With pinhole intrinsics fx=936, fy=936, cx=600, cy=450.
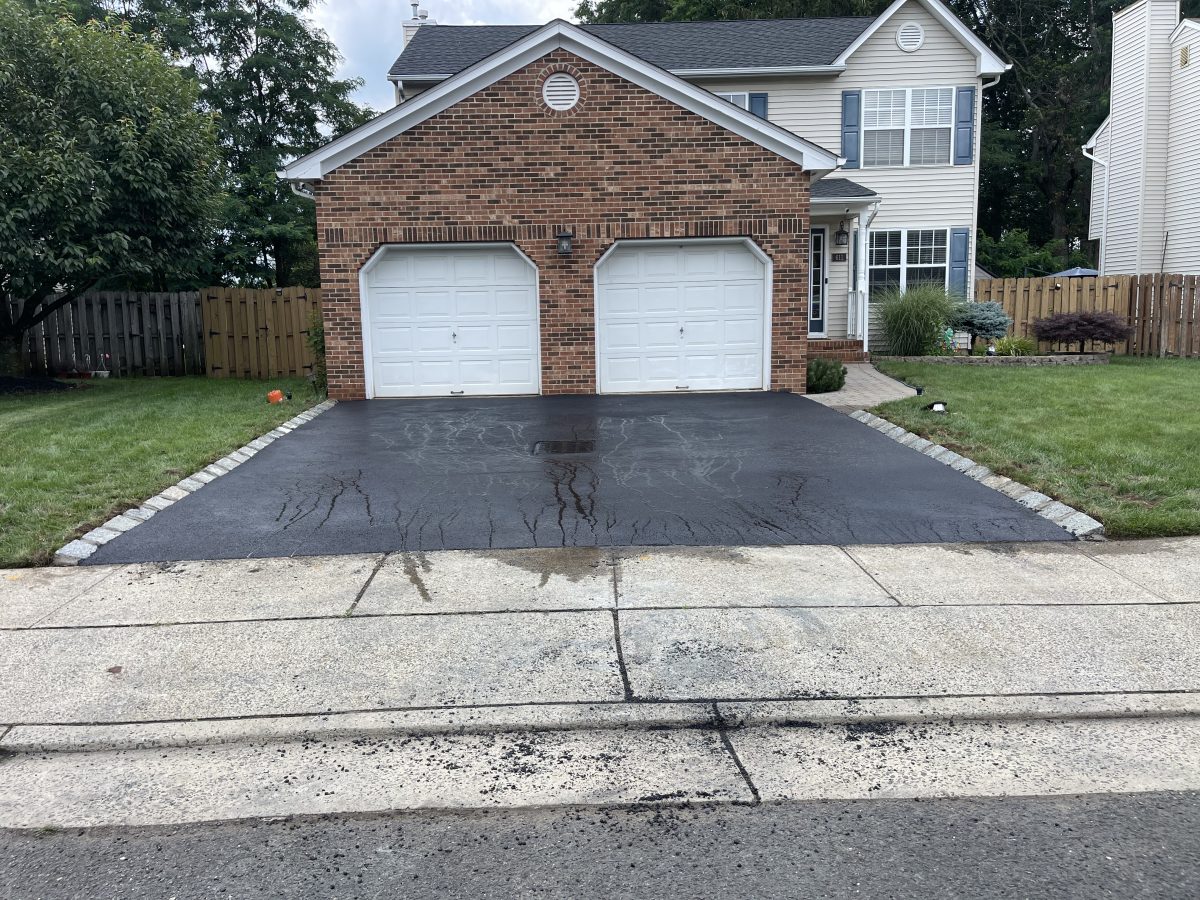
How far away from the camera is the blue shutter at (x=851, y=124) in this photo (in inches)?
802

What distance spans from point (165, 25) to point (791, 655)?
2811cm

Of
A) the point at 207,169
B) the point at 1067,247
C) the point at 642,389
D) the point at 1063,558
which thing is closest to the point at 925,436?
the point at 1063,558

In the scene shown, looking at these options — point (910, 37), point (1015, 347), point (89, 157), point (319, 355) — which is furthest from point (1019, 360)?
point (89, 157)

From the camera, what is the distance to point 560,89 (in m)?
13.8

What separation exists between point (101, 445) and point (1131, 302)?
785 inches

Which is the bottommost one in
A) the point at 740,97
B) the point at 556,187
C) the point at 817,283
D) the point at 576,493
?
the point at 576,493

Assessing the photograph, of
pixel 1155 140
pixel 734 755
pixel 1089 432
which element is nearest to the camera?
pixel 734 755

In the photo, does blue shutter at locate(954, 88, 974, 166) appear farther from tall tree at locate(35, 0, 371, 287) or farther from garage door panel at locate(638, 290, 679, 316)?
tall tree at locate(35, 0, 371, 287)

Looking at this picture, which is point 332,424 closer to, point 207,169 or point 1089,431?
point 207,169

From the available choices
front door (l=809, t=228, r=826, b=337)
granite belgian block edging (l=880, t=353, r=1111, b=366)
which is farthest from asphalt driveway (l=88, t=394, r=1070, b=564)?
front door (l=809, t=228, r=826, b=337)

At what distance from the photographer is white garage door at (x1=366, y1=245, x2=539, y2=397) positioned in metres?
14.3

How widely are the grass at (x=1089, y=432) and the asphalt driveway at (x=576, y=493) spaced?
573mm

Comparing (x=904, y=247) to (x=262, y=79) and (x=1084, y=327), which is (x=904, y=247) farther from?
(x=262, y=79)

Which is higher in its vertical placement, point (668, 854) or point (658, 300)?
point (658, 300)
